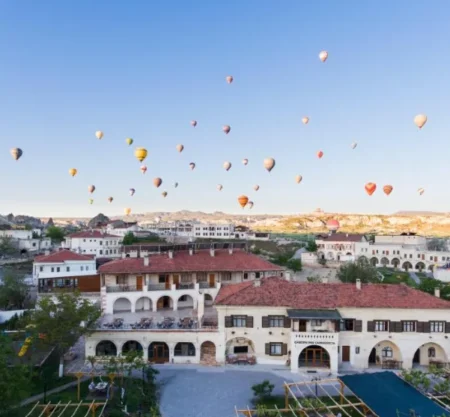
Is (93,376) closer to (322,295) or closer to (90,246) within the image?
(322,295)

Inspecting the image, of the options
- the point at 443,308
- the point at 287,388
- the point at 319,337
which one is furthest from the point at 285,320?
the point at 443,308

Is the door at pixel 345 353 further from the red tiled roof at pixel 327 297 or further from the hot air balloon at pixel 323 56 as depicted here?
the hot air balloon at pixel 323 56

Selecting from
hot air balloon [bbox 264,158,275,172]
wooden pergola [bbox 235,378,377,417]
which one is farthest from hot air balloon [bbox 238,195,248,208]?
wooden pergola [bbox 235,378,377,417]

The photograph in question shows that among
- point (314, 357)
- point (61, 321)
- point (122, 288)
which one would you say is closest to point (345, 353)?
point (314, 357)

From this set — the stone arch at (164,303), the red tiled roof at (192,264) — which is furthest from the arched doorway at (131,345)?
the red tiled roof at (192,264)

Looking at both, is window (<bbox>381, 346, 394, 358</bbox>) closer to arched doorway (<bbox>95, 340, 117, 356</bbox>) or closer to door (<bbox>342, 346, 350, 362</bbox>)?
door (<bbox>342, 346, 350, 362</bbox>)

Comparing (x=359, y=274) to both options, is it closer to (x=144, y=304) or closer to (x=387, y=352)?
(x=387, y=352)
